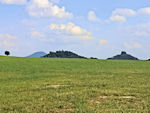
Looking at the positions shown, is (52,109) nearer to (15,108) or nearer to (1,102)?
(15,108)

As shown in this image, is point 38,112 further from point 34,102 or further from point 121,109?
point 121,109

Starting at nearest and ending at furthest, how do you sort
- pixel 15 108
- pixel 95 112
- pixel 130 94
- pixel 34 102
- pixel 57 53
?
pixel 95 112
pixel 15 108
pixel 34 102
pixel 130 94
pixel 57 53

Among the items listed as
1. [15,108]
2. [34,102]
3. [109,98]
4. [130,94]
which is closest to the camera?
[15,108]

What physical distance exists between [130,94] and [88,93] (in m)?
2.56

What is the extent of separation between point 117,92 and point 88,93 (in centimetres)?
190

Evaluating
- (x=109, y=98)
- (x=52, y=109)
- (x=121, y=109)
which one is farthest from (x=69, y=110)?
(x=109, y=98)

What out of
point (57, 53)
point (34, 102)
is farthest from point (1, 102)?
point (57, 53)

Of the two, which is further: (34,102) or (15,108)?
(34,102)

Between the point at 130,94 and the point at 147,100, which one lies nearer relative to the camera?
the point at 147,100

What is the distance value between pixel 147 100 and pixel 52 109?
531 cm

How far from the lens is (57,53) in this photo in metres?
153

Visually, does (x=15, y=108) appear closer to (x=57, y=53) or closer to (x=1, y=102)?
(x=1, y=102)

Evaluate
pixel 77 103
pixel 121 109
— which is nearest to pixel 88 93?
pixel 77 103

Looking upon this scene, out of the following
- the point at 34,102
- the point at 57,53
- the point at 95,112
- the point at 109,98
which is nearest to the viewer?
the point at 95,112
